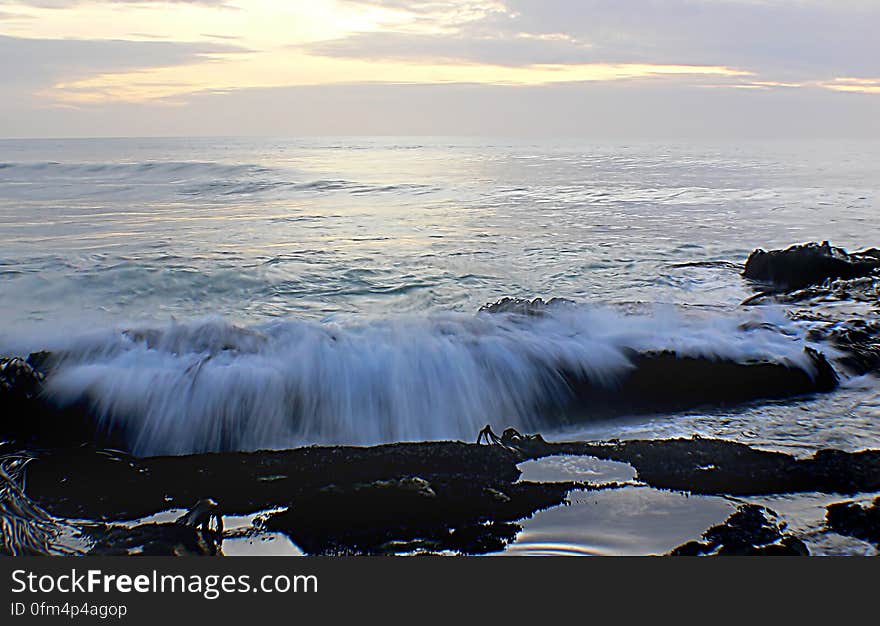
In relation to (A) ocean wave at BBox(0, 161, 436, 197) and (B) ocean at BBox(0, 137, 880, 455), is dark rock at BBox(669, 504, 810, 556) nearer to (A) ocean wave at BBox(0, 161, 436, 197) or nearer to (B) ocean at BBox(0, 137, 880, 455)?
(B) ocean at BBox(0, 137, 880, 455)

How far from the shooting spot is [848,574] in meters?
2.58

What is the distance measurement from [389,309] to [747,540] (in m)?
5.93

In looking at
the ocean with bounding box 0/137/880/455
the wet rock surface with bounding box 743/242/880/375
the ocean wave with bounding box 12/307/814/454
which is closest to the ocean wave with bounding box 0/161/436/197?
the ocean with bounding box 0/137/880/455

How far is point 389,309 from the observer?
8.53 metres

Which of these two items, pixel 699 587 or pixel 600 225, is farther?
pixel 600 225

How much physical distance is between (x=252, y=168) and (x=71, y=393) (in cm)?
3663

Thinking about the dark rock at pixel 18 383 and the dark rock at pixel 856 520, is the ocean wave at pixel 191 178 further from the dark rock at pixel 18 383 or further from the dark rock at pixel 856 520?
the dark rock at pixel 856 520

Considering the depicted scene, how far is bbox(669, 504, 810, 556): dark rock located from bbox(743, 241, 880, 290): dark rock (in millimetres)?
6334

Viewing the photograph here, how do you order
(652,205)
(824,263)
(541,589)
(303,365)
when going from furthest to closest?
(652,205)
(824,263)
(303,365)
(541,589)

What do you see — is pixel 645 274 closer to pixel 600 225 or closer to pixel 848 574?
pixel 600 225

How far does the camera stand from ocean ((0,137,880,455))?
14.6ft

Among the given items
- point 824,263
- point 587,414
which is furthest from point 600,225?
point 587,414

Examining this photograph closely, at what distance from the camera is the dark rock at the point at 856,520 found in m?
2.96

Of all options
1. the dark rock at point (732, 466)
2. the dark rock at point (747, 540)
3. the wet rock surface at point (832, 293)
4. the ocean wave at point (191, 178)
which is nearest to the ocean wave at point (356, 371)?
the wet rock surface at point (832, 293)
